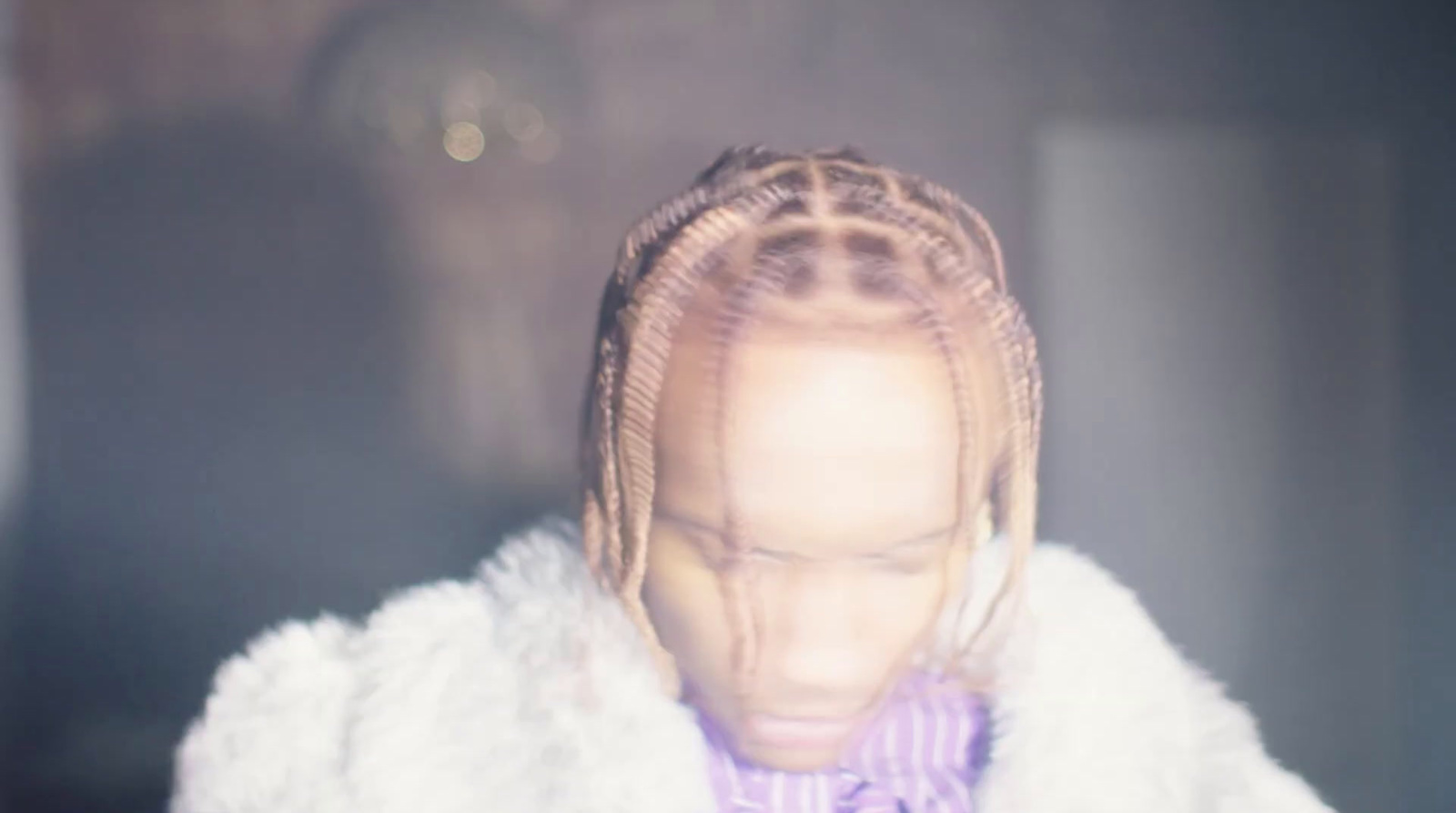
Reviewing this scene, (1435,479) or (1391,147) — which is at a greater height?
(1391,147)

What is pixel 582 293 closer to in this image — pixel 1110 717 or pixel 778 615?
pixel 778 615

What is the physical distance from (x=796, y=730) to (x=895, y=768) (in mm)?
68

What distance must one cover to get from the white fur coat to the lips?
0.02 metres

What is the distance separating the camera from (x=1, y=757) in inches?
17.8

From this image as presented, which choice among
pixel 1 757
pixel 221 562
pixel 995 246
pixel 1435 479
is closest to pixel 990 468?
pixel 995 246

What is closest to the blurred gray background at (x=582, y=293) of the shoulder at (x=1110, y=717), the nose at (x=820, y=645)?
the shoulder at (x=1110, y=717)

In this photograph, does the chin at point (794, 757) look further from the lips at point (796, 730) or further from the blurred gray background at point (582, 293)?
the blurred gray background at point (582, 293)

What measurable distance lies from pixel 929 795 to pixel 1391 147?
1.15 ft

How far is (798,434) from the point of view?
A: 35 centimetres

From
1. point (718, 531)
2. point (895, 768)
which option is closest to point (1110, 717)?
point (895, 768)

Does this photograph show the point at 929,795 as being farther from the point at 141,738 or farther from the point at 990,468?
the point at 141,738

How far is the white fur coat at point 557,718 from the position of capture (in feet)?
1.27

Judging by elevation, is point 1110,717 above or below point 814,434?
below

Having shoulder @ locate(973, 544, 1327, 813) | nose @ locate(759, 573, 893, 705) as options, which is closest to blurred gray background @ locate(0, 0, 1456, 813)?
shoulder @ locate(973, 544, 1327, 813)
